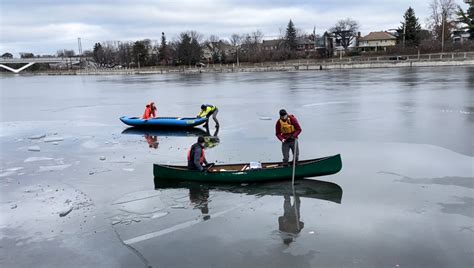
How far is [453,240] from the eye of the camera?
704 cm

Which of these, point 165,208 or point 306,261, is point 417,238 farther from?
point 165,208

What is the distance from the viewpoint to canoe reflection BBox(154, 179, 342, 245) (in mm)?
8795

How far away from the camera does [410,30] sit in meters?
82.1

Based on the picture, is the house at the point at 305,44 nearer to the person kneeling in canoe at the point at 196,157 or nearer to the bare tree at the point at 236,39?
the bare tree at the point at 236,39

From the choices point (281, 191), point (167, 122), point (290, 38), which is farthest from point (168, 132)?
point (290, 38)

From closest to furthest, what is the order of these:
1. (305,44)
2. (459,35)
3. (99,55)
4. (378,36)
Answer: (459,35) < (378,36) < (305,44) < (99,55)

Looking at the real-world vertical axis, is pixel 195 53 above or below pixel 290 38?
below

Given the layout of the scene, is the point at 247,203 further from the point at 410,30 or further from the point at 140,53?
the point at 140,53

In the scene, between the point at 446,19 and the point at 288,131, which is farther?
the point at 446,19

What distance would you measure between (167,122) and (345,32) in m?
97.0

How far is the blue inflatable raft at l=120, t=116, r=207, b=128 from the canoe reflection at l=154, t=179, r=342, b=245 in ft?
26.1

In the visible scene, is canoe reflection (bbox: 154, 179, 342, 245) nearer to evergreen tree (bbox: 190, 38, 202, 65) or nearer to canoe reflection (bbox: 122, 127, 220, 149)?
canoe reflection (bbox: 122, 127, 220, 149)

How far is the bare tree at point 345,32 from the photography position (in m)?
109

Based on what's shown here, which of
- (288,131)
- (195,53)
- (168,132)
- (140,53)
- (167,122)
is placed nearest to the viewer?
(288,131)
